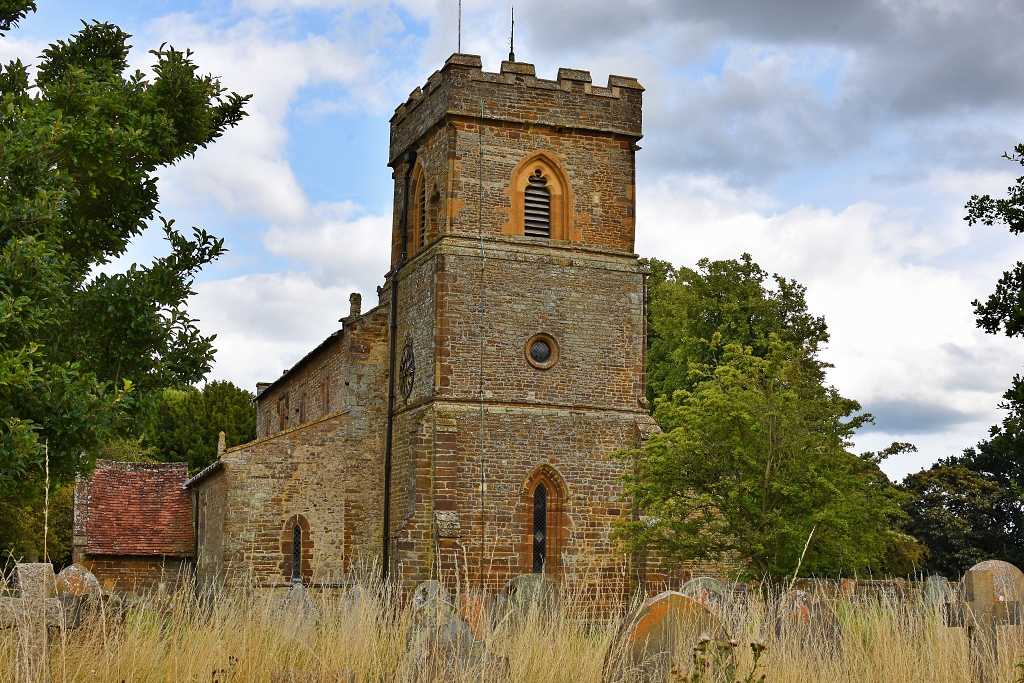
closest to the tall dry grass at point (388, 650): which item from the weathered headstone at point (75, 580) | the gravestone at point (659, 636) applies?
the gravestone at point (659, 636)

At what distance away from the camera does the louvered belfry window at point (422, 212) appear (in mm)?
26703

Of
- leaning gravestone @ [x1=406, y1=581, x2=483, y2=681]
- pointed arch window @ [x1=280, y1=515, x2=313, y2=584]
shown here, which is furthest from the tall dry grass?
pointed arch window @ [x1=280, y1=515, x2=313, y2=584]

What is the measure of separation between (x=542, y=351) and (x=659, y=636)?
16.0 meters

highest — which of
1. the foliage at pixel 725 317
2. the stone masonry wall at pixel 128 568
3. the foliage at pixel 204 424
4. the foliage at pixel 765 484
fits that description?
the foliage at pixel 725 317

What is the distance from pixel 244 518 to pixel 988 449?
25.6 metres

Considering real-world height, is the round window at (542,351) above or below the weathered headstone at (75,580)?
above

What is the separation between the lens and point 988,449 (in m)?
39.2

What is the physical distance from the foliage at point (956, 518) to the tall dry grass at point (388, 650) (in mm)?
26562

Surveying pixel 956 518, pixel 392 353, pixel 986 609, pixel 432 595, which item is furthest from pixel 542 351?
pixel 956 518

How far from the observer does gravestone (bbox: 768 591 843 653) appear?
972 cm

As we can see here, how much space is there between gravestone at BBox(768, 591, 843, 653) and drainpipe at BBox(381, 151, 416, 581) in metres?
15.2

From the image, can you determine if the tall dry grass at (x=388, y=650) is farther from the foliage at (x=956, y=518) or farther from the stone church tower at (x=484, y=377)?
the foliage at (x=956, y=518)

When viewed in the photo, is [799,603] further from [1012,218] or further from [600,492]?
[600,492]

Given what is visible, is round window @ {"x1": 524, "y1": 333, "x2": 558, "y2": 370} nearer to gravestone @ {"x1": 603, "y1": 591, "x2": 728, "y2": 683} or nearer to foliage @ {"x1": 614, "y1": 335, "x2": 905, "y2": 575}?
foliage @ {"x1": 614, "y1": 335, "x2": 905, "y2": 575}
